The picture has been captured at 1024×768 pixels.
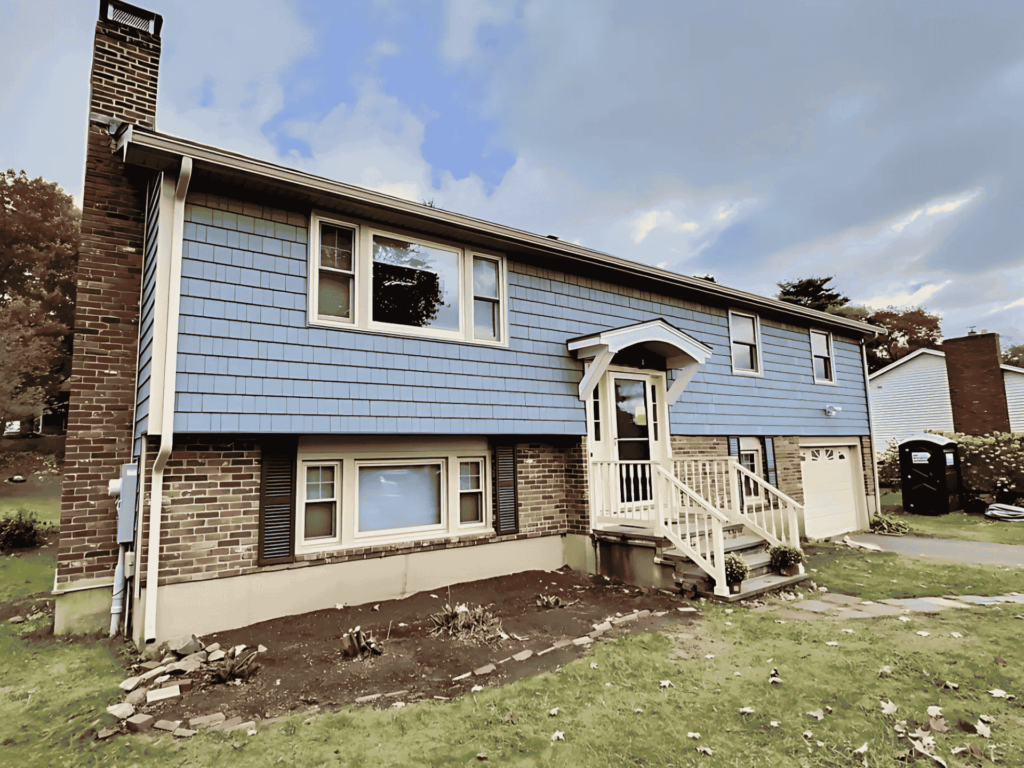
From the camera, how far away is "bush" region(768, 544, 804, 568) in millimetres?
7125

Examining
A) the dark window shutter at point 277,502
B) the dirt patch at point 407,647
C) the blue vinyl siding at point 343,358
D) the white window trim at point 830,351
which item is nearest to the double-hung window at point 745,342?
Answer: the blue vinyl siding at point 343,358

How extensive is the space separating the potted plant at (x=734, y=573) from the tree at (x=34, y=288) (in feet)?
75.4

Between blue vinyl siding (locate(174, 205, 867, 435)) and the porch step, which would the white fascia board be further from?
the porch step

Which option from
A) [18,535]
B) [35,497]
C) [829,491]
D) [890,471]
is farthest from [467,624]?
[890,471]

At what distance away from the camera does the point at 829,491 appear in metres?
12.4

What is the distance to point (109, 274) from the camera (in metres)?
5.72

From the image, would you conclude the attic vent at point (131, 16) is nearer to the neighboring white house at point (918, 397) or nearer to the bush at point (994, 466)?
the bush at point (994, 466)

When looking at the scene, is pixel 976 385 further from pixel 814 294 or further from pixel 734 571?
pixel 734 571

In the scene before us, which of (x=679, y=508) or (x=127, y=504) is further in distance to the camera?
(x=679, y=508)

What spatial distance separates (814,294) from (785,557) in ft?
101

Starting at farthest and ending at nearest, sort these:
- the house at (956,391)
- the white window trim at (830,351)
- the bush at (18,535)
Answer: the house at (956,391)
the white window trim at (830,351)
the bush at (18,535)

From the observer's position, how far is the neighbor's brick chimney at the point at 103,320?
541cm

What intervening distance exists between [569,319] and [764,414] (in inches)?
215

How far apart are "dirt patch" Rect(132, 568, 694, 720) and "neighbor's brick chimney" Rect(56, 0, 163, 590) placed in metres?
1.83
